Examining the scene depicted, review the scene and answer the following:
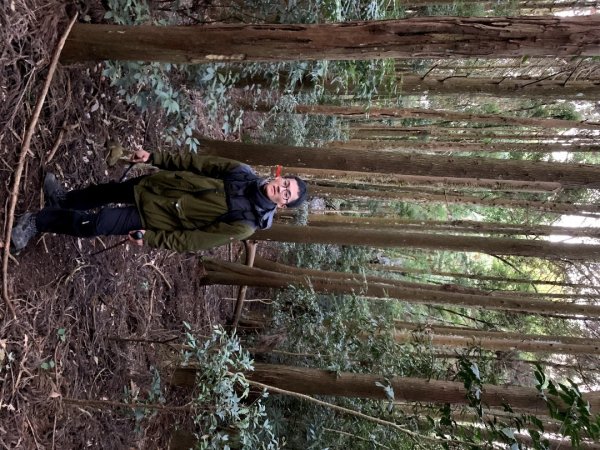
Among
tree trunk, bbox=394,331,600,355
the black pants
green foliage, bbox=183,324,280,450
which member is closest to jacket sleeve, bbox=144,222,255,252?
the black pants

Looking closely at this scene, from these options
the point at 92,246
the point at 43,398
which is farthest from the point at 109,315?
the point at 43,398

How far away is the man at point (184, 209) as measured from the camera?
377 centimetres

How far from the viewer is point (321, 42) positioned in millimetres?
3176

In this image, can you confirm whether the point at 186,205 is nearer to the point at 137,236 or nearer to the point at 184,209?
the point at 184,209

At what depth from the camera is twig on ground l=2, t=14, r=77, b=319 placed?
3691 mm

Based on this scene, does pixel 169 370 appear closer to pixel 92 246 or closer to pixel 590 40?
pixel 92 246

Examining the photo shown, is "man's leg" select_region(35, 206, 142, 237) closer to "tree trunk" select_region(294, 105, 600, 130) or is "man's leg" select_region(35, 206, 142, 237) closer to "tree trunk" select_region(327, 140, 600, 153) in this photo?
"tree trunk" select_region(294, 105, 600, 130)

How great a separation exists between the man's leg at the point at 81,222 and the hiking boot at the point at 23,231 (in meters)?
0.04

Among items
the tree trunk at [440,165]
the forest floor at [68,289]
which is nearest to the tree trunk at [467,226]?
the tree trunk at [440,165]

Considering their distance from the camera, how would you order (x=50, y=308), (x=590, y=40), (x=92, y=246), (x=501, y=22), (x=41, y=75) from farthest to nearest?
1. (x=92, y=246)
2. (x=50, y=308)
3. (x=41, y=75)
4. (x=501, y=22)
5. (x=590, y=40)

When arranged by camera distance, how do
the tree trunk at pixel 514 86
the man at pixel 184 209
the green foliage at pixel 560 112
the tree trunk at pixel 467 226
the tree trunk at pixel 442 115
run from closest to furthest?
the man at pixel 184 209 → the tree trunk at pixel 514 86 → the tree trunk at pixel 442 115 → the tree trunk at pixel 467 226 → the green foliage at pixel 560 112

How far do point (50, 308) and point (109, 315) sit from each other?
961 millimetres

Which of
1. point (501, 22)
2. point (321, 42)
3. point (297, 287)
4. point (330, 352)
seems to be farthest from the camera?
point (297, 287)

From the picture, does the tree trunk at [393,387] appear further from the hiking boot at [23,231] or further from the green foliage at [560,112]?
the green foliage at [560,112]
